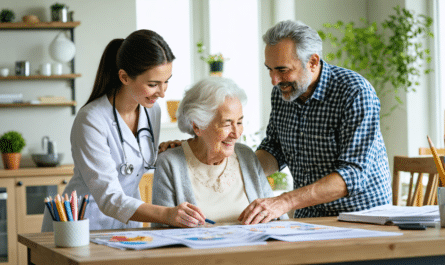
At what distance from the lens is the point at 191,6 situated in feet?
17.2

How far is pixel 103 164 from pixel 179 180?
11.0 inches

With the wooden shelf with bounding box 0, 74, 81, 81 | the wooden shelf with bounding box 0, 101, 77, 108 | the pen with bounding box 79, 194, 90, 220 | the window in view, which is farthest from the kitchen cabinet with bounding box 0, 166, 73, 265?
the pen with bounding box 79, 194, 90, 220

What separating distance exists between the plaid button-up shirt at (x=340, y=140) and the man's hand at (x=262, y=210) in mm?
258

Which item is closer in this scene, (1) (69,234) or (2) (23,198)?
(1) (69,234)

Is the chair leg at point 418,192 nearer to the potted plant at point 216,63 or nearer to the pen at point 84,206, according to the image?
the pen at point 84,206

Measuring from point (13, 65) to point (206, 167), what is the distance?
349 centimetres

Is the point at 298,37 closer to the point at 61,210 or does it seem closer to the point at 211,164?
the point at 211,164

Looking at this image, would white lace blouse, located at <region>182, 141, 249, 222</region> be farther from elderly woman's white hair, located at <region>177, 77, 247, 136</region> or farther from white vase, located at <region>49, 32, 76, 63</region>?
white vase, located at <region>49, 32, 76, 63</region>

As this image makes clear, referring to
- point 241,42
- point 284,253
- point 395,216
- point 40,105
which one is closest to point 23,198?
point 40,105

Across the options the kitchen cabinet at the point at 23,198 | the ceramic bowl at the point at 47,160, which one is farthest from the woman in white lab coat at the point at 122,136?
the ceramic bowl at the point at 47,160

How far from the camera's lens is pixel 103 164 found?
1.80 m

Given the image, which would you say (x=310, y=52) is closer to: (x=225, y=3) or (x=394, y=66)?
(x=394, y=66)

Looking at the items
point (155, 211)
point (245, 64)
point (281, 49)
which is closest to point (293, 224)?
point (155, 211)

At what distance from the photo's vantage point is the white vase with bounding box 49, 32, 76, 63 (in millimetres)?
4789
